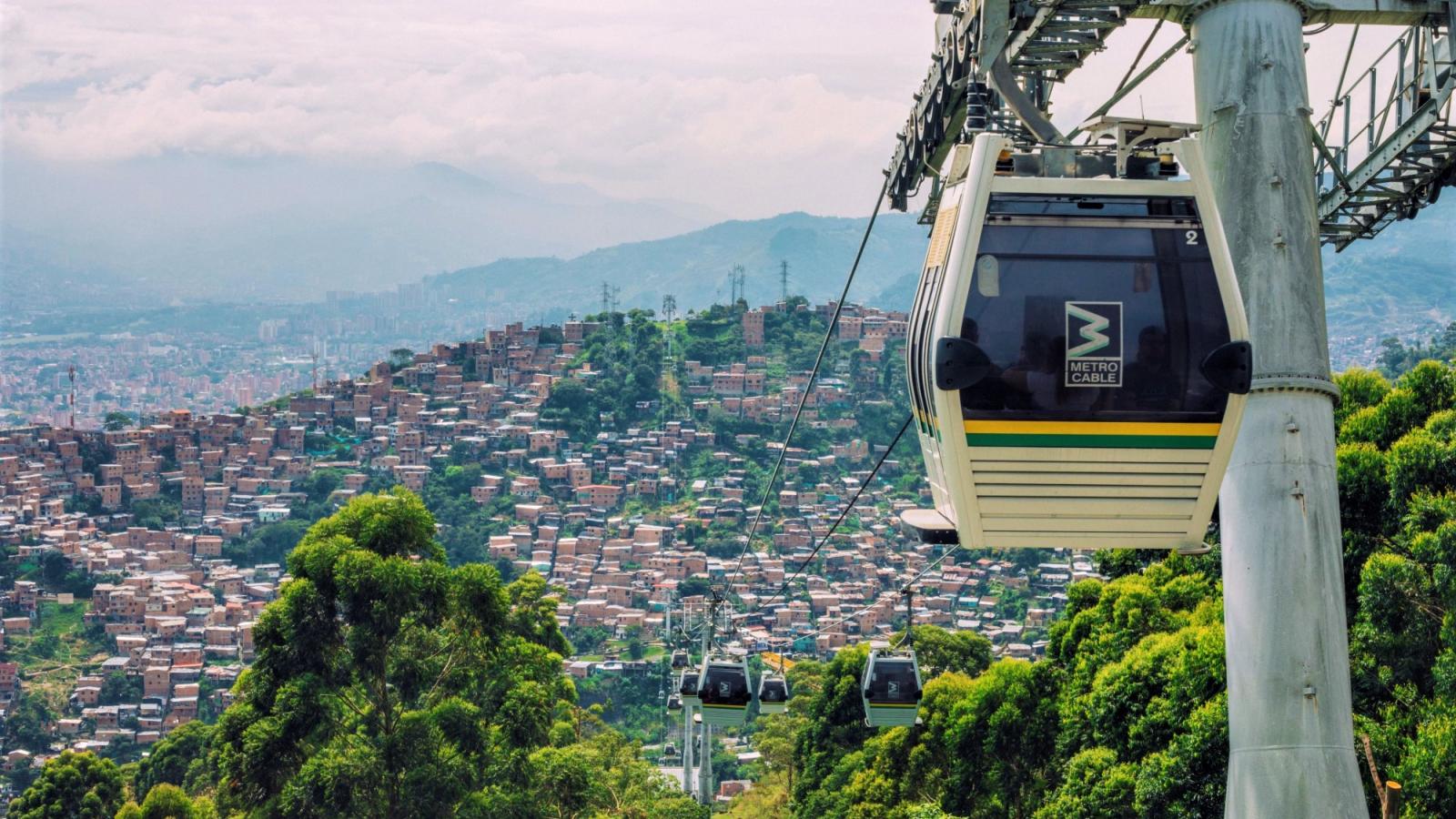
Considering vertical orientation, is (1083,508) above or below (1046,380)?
below

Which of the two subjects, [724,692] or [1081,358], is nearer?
[1081,358]

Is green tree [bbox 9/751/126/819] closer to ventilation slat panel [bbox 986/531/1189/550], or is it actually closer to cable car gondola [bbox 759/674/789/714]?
cable car gondola [bbox 759/674/789/714]

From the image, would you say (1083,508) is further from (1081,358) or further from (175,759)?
(175,759)

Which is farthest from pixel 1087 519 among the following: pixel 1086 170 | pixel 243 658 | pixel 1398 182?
pixel 243 658

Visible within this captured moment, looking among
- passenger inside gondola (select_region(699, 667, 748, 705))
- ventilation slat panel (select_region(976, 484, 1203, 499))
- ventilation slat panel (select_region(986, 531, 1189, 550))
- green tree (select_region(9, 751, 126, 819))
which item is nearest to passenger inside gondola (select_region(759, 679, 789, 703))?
passenger inside gondola (select_region(699, 667, 748, 705))

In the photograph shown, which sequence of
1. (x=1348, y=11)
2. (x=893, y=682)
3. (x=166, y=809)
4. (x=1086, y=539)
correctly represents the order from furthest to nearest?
(x=166, y=809), (x=893, y=682), (x=1348, y=11), (x=1086, y=539)

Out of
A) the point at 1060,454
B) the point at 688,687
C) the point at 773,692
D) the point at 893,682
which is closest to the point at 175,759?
the point at 688,687
